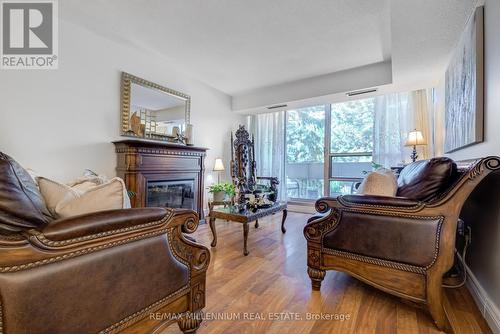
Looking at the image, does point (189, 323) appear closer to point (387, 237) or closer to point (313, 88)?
point (387, 237)

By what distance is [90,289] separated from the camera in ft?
2.66

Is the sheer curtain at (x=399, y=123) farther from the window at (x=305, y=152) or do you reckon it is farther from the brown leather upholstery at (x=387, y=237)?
the brown leather upholstery at (x=387, y=237)

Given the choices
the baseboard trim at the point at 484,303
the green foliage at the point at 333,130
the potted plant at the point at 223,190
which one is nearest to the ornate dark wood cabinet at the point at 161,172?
the potted plant at the point at 223,190

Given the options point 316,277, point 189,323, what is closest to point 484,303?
point 316,277

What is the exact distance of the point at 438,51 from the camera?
2418mm

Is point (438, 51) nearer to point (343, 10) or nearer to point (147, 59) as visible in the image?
point (343, 10)

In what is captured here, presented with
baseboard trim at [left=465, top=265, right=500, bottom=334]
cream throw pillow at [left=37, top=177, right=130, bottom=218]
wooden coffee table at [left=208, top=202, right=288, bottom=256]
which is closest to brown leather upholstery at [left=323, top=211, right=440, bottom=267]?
baseboard trim at [left=465, top=265, right=500, bottom=334]

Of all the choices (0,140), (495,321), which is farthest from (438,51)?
(0,140)

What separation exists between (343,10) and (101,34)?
280cm

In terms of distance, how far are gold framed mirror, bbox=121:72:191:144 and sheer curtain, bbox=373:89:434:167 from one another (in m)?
3.29

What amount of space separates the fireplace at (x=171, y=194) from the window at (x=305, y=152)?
224 cm

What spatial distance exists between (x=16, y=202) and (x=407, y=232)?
6.04ft
